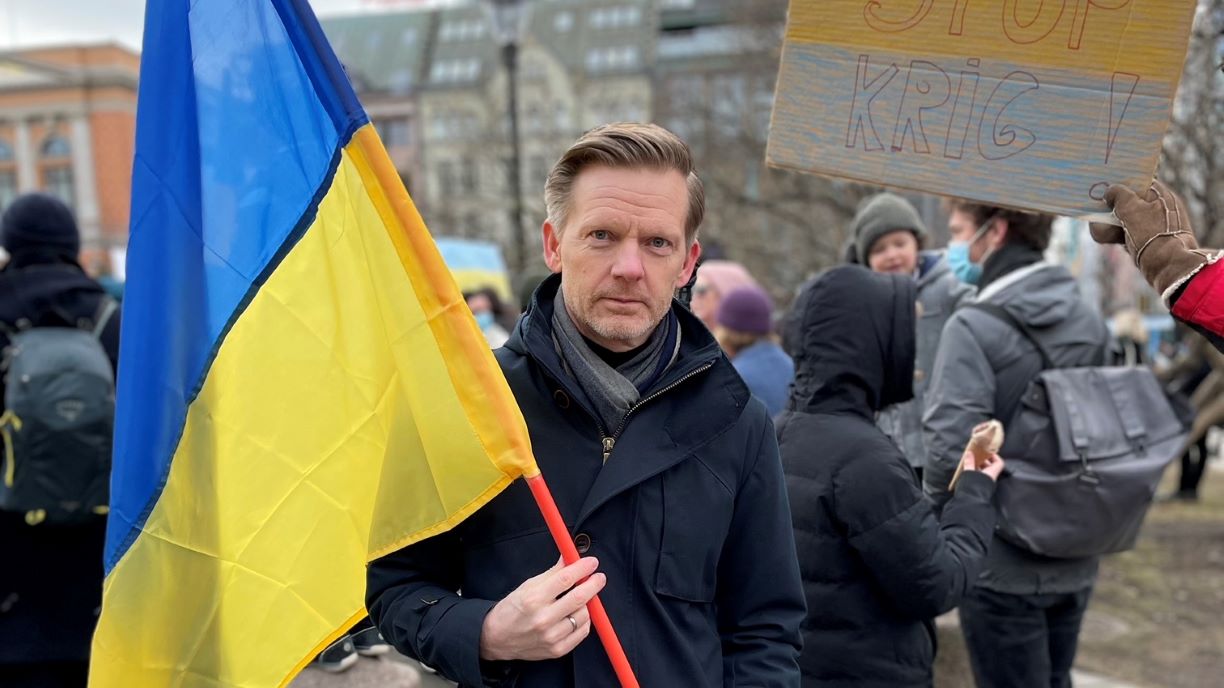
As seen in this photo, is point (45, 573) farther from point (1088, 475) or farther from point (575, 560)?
point (1088, 475)

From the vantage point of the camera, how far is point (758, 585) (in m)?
1.97

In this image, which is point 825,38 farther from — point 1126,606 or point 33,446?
point 1126,606

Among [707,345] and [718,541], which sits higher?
[707,345]

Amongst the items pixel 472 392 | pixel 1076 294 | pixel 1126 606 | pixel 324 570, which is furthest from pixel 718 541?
pixel 1126 606

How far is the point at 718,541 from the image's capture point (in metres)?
1.91

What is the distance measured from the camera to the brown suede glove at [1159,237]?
2.08m

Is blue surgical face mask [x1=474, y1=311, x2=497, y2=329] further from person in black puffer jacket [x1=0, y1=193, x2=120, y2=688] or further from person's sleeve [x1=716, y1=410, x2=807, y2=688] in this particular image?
person's sleeve [x1=716, y1=410, x2=807, y2=688]

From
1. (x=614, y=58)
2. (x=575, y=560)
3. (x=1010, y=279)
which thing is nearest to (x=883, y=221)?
(x=1010, y=279)

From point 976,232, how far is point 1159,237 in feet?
6.01

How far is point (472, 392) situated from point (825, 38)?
119 centimetres

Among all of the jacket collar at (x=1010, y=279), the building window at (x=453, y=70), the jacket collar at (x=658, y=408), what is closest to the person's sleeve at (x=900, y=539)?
the jacket collar at (x=658, y=408)

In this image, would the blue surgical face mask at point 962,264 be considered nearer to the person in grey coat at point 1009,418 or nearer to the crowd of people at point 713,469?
the crowd of people at point 713,469

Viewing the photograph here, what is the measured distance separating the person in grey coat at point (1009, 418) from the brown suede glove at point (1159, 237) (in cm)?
133

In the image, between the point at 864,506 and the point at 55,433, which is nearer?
the point at 864,506
